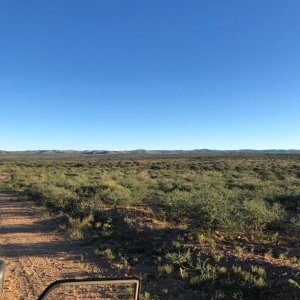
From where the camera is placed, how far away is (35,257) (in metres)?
8.62

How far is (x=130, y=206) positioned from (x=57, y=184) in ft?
28.0

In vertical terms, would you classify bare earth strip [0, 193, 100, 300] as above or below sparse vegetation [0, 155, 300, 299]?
below

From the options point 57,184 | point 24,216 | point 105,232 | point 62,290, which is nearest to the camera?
point 62,290

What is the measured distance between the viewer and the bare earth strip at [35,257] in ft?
22.6

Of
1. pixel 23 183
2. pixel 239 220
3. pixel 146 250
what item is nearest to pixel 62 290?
pixel 146 250

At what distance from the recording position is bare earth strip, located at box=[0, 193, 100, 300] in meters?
6.88

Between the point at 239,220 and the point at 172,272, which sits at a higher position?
the point at 239,220

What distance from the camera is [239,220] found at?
9352mm

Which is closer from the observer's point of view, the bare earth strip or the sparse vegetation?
the sparse vegetation

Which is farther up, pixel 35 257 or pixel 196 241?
pixel 196 241

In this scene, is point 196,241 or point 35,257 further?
point 196,241

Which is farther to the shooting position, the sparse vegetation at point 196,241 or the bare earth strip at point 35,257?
the bare earth strip at point 35,257

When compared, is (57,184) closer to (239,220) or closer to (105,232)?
(105,232)

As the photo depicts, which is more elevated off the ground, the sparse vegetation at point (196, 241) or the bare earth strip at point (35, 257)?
the sparse vegetation at point (196, 241)
